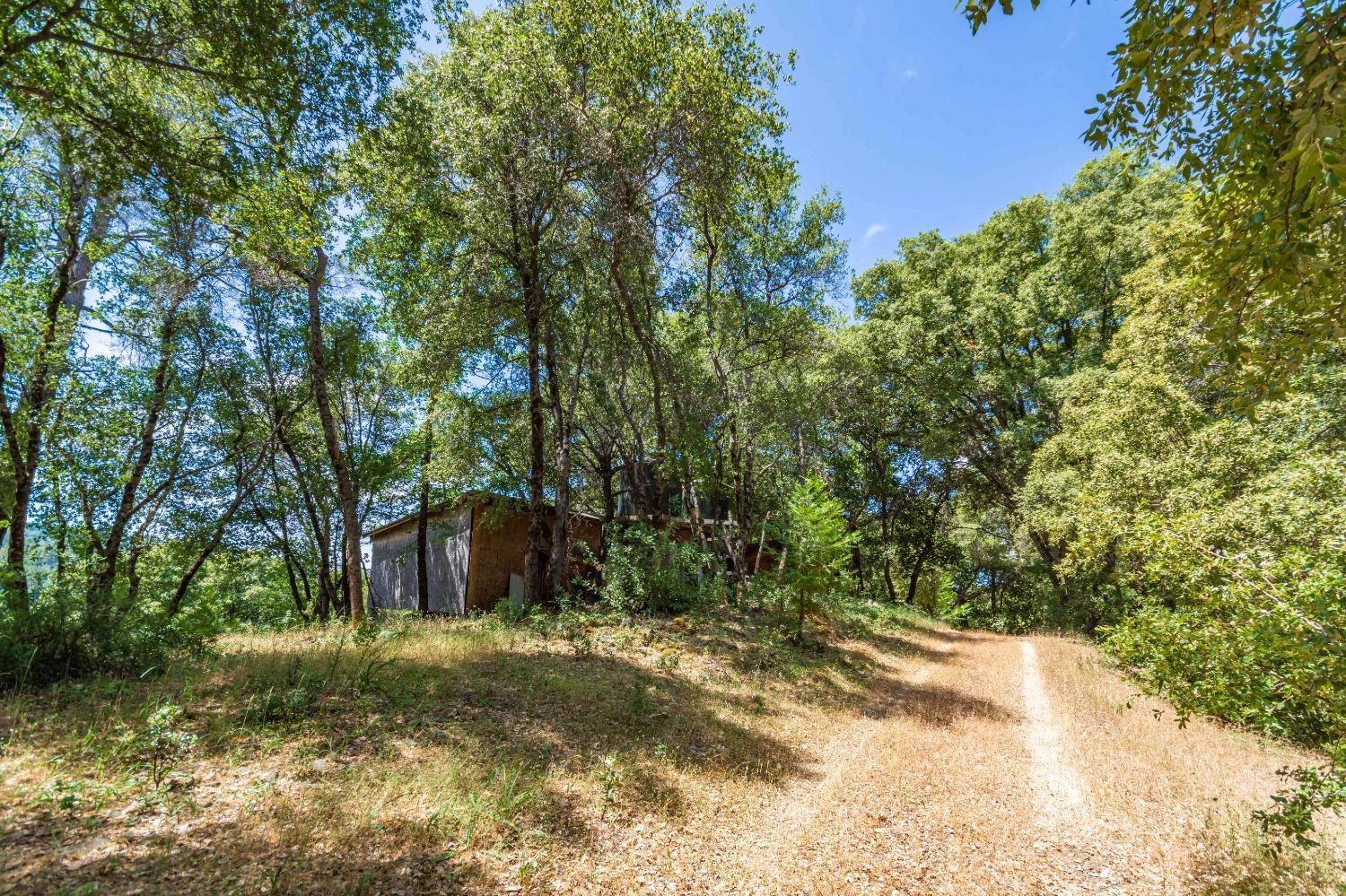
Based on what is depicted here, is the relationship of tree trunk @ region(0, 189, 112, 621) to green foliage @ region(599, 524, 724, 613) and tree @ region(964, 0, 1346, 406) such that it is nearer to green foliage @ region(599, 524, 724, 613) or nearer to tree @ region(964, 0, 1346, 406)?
green foliage @ region(599, 524, 724, 613)

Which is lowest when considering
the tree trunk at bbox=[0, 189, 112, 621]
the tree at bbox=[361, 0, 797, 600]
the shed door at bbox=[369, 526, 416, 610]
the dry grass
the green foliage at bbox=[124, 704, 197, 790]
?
the dry grass

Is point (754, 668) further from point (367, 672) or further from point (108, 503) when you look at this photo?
point (108, 503)

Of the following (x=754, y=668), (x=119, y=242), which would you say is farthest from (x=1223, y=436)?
(x=119, y=242)

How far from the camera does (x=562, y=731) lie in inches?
251

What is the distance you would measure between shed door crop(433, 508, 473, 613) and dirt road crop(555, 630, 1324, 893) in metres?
14.8

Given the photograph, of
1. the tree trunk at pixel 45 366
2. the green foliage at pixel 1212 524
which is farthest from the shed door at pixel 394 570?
the green foliage at pixel 1212 524

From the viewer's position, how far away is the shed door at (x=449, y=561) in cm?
1928

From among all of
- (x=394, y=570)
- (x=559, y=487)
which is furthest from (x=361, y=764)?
(x=394, y=570)

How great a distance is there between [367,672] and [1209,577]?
29.2 ft

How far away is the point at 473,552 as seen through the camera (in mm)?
19156

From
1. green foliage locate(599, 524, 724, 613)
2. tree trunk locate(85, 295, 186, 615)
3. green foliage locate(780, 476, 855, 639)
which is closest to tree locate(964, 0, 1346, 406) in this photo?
green foliage locate(780, 476, 855, 639)

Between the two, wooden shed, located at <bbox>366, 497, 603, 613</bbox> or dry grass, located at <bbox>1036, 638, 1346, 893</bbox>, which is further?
wooden shed, located at <bbox>366, 497, 603, 613</bbox>

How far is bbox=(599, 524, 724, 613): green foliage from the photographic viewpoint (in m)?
13.5

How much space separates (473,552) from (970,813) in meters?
17.2
